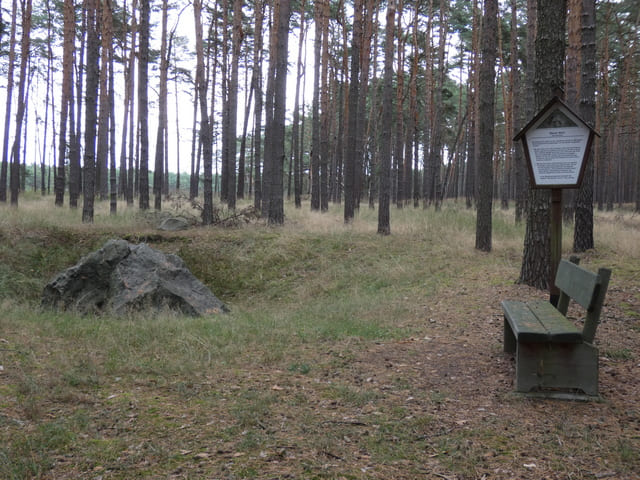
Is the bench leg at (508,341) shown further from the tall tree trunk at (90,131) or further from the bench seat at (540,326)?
the tall tree trunk at (90,131)

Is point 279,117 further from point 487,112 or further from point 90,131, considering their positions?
point 487,112

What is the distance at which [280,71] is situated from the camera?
1409 cm

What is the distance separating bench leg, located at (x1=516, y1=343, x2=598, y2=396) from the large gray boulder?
5410mm

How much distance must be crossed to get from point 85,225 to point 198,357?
9155 mm

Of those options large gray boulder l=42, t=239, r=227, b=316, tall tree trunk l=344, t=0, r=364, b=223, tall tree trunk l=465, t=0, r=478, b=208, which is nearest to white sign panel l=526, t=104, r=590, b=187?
large gray boulder l=42, t=239, r=227, b=316

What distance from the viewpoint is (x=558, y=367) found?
160 inches

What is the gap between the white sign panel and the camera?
5578 mm

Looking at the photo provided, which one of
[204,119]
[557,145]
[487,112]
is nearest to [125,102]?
[204,119]

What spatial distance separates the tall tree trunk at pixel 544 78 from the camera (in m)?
7.29

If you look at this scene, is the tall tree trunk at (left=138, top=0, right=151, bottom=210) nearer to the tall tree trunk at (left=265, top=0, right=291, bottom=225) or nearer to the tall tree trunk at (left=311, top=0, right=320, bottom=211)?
the tall tree trunk at (left=265, top=0, right=291, bottom=225)

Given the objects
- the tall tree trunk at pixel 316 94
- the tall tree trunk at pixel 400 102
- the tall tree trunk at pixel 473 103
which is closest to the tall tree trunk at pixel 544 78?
the tall tree trunk at pixel 316 94

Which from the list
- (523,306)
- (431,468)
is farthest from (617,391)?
(431,468)

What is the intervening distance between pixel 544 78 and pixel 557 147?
2307mm

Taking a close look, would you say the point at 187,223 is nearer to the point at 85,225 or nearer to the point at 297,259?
the point at 85,225
